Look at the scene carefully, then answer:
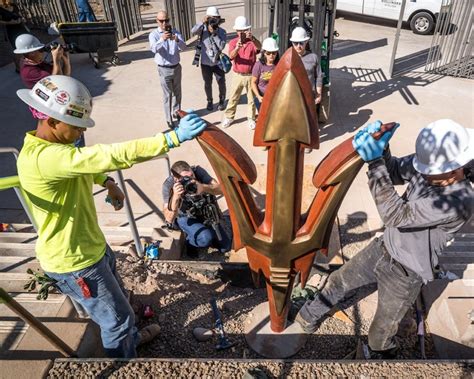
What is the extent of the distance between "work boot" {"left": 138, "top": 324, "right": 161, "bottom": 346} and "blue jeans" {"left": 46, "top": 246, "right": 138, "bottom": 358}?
0.30 meters

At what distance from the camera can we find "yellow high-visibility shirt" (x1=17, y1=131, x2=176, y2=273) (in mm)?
1849

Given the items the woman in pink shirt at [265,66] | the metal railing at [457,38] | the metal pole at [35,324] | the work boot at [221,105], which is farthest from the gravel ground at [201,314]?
the metal railing at [457,38]

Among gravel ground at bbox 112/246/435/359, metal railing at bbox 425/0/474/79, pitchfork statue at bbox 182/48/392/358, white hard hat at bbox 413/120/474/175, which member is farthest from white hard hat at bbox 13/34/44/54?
metal railing at bbox 425/0/474/79

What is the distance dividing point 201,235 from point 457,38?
7643 millimetres

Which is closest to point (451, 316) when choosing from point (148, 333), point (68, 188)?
point (148, 333)

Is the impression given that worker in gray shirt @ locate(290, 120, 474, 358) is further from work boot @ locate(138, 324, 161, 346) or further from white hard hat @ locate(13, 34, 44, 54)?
white hard hat @ locate(13, 34, 44, 54)

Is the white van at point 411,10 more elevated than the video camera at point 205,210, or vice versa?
the white van at point 411,10

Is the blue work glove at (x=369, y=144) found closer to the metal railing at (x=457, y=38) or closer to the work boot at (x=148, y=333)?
the work boot at (x=148, y=333)

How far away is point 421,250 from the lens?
7.70 ft

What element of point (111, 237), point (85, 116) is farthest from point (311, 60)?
point (85, 116)

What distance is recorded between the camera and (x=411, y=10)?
11.3 m

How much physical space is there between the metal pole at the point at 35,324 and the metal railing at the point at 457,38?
29.4ft

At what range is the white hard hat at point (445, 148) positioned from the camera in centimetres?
206

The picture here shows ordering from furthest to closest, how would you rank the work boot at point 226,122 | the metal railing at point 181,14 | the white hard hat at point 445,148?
1. the metal railing at point 181,14
2. the work boot at point 226,122
3. the white hard hat at point 445,148
